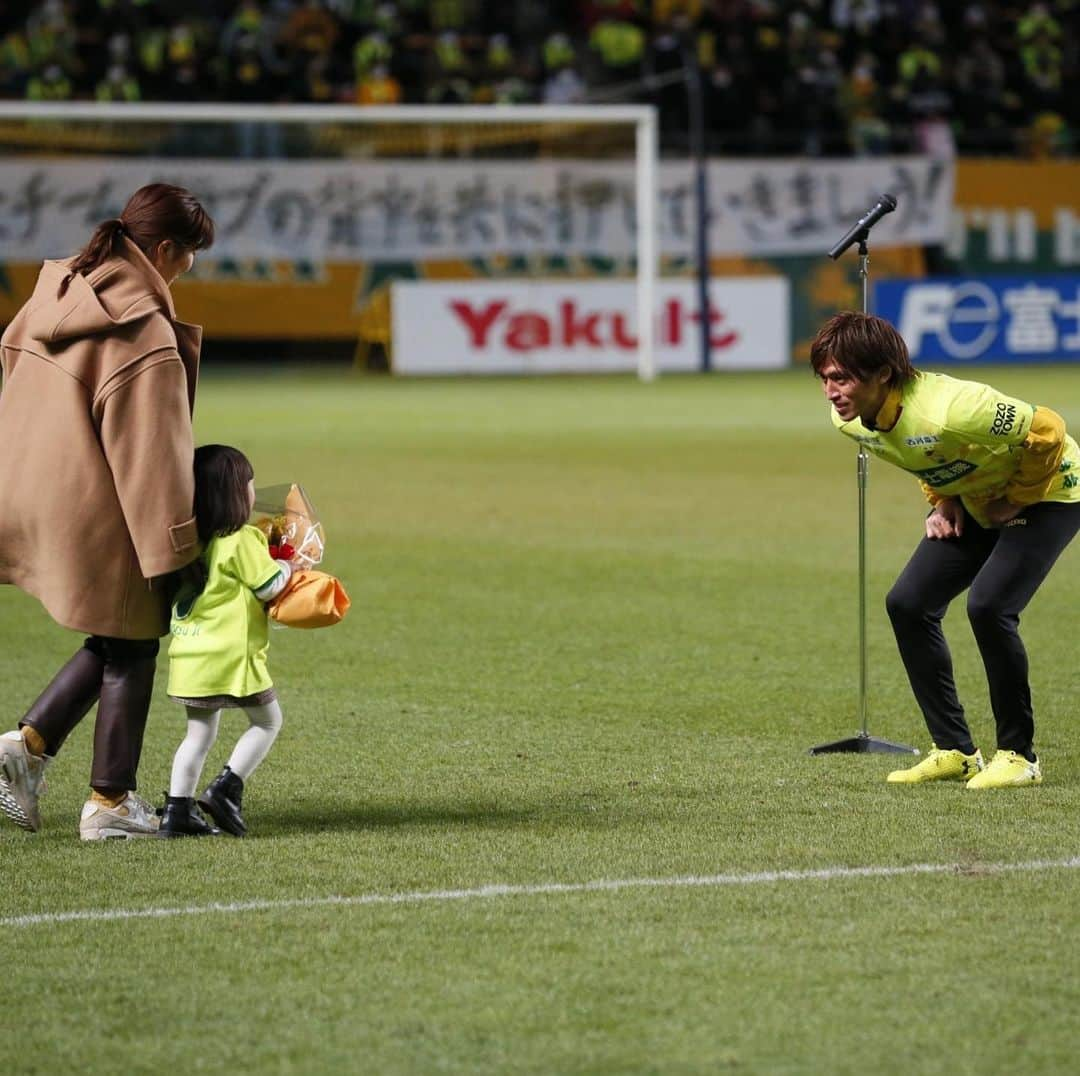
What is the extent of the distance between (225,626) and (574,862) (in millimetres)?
1168

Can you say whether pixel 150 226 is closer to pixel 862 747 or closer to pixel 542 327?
pixel 862 747

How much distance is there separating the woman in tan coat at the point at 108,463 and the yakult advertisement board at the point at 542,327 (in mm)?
24529

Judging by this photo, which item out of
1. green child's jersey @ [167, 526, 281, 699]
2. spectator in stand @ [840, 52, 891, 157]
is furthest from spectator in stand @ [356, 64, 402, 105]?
green child's jersey @ [167, 526, 281, 699]

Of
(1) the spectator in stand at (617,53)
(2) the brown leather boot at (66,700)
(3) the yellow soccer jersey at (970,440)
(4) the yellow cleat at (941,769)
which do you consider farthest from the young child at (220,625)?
(1) the spectator in stand at (617,53)

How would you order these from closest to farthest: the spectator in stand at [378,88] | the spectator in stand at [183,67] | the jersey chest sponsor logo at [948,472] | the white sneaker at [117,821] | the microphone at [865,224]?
the white sneaker at [117,821] → the jersey chest sponsor logo at [948,472] → the microphone at [865,224] → the spectator in stand at [183,67] → the spectator in stand at [378,88]

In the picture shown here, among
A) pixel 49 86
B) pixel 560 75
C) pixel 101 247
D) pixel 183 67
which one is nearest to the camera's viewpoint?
pixel 101 247

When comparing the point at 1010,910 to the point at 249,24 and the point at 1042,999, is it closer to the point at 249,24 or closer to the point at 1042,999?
the point at 1042,999

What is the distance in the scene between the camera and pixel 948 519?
7031 millimetres

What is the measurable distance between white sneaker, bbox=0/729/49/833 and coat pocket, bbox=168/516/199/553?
823 mm

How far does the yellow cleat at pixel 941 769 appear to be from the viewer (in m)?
6.99

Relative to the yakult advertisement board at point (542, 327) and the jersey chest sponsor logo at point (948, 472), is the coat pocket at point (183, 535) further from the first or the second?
the yakult advertisement board at point (542, 327)

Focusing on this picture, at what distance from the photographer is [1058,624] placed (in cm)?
1045

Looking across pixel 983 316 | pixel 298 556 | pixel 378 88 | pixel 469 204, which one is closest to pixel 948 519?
pixel 298 556

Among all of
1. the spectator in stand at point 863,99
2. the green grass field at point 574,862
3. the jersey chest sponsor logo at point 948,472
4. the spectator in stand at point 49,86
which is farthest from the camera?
the spectator in stand at point 863,99
